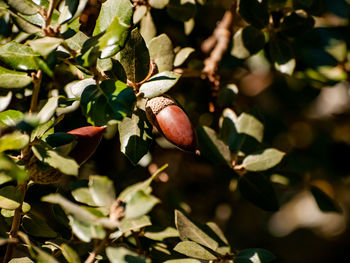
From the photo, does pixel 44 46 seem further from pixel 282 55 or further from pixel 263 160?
pixel 282 55

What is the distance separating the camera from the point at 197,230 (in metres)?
0.76

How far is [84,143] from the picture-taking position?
2.21 ft

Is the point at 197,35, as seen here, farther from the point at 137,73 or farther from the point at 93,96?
the point at 93,96

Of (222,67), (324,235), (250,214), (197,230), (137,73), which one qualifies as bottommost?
(324,235)

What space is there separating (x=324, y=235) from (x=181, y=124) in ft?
6.18

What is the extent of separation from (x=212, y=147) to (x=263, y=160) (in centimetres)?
11

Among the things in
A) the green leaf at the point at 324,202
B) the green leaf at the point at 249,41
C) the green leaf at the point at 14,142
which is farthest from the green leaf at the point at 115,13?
the green leaf at the point at 324,202

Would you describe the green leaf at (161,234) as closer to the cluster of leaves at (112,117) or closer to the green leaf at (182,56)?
the cluster of leaves at (112,117)

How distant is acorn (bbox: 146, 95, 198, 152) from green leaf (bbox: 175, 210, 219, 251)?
0.42ft

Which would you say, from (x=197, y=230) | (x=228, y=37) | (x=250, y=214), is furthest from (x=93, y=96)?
(x=250, y=214)

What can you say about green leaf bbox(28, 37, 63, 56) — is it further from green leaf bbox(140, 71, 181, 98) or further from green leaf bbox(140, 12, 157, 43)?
green leaf bbox(140, 12, 157, 43)

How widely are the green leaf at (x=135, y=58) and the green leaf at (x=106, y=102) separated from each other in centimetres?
9

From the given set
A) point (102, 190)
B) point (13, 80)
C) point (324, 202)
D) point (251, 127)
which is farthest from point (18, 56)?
point (324, 202)

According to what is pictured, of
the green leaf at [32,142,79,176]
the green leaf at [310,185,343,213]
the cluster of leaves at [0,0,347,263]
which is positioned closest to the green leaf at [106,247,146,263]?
the cluster of leaves at [0,0,347,263]
